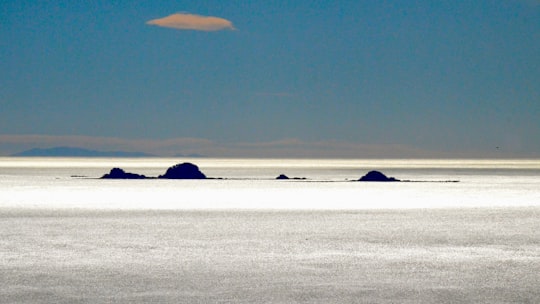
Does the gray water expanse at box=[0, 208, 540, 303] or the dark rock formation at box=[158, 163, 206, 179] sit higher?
the dark rock formation at box=[158, 163, 206, 179]

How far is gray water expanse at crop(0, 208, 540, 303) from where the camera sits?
49.7ft

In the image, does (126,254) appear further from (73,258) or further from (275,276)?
(275,276)

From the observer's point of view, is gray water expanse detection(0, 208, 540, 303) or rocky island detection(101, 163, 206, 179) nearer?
gray water expanse detection(0, 208, 540, 303)

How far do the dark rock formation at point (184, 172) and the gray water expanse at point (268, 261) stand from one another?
106 meters

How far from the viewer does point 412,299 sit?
14617 mm

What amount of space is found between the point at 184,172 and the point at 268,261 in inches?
5033

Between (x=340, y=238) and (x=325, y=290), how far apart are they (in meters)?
11.2

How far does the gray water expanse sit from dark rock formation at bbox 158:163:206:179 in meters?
106

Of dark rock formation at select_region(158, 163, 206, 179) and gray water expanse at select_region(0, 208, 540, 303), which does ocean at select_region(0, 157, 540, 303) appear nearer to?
gray water expanse at select_region(0, 208, 540, 303)

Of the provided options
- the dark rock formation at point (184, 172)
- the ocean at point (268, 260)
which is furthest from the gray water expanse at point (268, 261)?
the dark rock formation at point (184, 172)

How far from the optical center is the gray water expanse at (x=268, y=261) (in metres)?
→ 15.2

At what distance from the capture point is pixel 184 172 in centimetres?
14712

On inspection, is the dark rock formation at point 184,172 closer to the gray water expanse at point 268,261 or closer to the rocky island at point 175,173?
the rocky island at point 175,173

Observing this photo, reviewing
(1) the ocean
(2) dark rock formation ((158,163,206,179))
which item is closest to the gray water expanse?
(1) the ocean
